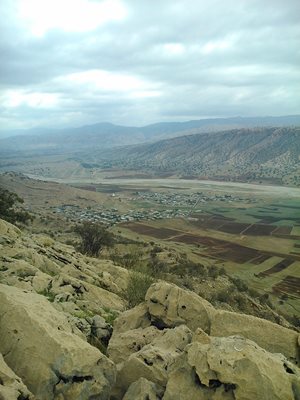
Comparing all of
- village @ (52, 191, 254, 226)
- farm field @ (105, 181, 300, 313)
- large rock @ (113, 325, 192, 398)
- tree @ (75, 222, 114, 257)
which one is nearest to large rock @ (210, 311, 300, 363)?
large rock @ (113, 325, 192, 398)

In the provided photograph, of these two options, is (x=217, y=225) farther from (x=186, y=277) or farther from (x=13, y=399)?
(x=13, y=399)

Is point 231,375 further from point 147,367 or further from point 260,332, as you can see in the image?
point 260,332

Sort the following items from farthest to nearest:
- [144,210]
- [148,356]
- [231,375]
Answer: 1. [144,210]
2. [148,356]
3. [231,375]

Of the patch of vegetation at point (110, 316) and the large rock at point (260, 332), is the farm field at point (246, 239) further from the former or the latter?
the large rock at point (260, 332)

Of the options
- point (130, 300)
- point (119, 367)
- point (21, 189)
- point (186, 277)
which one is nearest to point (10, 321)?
point (119, 367)

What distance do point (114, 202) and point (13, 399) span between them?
16859 centimetres

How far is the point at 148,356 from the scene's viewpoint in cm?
1237

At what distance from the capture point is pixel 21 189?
183m

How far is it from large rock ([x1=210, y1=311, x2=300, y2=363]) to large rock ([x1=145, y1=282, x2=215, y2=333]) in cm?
70

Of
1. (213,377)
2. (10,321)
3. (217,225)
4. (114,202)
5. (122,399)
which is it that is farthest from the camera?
(114,202)

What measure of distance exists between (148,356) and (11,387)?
4275 mm

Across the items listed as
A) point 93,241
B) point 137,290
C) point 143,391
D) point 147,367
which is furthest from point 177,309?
point 93,241

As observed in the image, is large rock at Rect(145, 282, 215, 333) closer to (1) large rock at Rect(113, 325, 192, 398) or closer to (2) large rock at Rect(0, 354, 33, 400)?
(1) large rock at Rect(113, 325, 192, 398)

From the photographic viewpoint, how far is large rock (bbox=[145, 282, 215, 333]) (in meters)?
16.6
